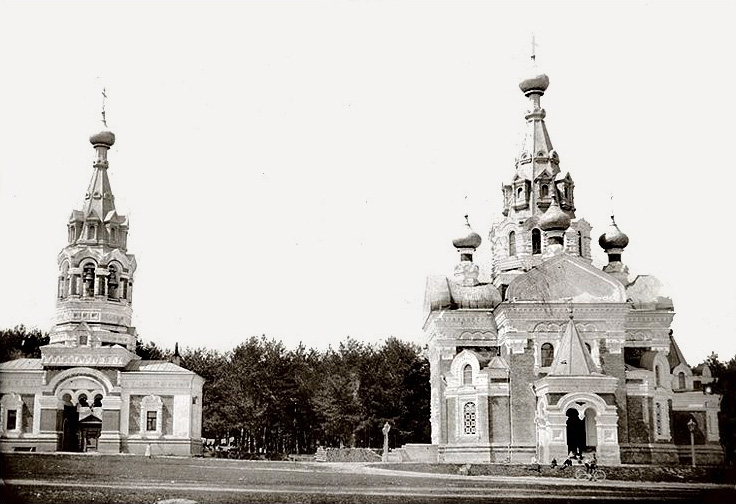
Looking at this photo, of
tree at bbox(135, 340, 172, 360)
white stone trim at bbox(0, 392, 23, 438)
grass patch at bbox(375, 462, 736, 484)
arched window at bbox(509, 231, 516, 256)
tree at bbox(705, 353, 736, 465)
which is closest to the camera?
grass patch at bbox(375, 462, 736, 484)

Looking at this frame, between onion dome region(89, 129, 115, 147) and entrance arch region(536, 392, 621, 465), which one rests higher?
onion dome region(89, 129, 115, 147)

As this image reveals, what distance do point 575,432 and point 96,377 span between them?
940 inches

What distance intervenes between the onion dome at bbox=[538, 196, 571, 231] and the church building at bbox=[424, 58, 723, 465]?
5 cm

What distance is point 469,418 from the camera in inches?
1662

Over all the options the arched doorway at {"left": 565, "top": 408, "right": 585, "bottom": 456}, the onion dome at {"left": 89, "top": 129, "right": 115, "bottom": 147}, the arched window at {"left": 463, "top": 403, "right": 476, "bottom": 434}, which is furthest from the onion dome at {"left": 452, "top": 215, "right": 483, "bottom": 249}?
the onion dome at {"left": 89, "top": 129, "right": 115, "bottom": 147}

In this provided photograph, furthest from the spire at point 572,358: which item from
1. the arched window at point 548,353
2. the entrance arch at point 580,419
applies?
the arched window at point 548,353

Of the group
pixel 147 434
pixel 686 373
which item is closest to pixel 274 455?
pixel 147 434

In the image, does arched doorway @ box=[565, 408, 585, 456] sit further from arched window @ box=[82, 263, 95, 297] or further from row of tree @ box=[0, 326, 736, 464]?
arched window @ box=[82, 263, 95, 297]

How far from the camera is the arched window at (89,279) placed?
48656mm

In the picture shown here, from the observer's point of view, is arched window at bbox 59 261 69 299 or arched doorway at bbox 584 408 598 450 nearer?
arched doorway at bbox 584 408 598 450

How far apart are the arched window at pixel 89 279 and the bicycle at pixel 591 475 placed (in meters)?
29.0

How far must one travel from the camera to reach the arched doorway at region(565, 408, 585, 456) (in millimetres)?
40287

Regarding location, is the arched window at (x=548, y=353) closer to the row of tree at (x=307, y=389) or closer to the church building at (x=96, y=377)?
the row of tree at (x=307, y=389)

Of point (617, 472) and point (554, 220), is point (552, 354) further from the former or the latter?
point (617, 472)
